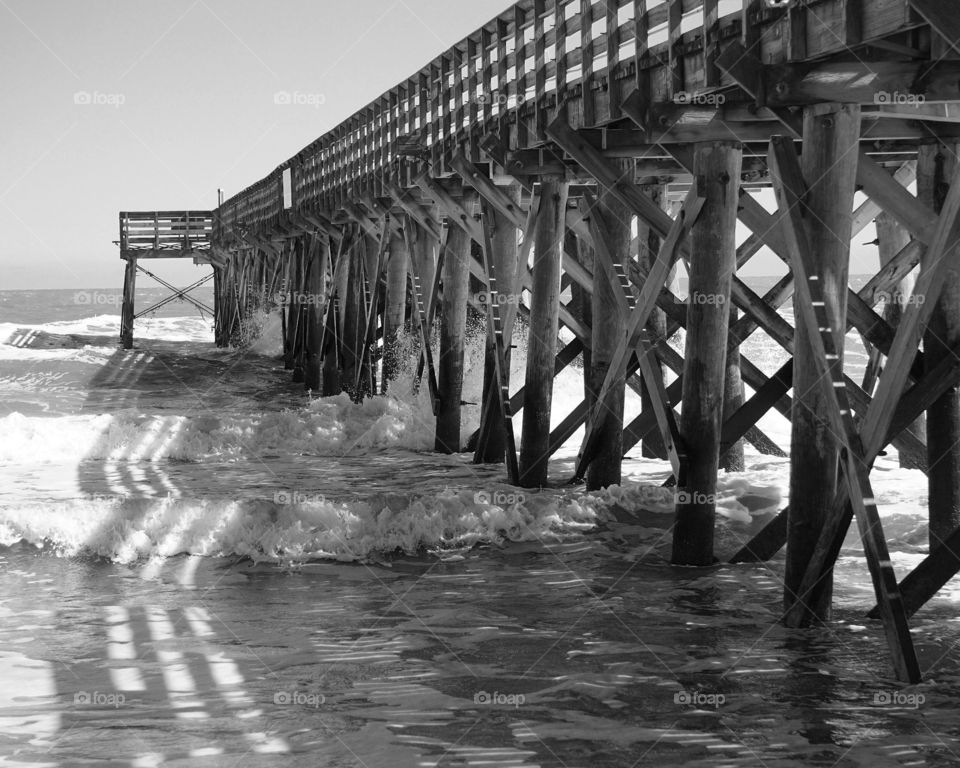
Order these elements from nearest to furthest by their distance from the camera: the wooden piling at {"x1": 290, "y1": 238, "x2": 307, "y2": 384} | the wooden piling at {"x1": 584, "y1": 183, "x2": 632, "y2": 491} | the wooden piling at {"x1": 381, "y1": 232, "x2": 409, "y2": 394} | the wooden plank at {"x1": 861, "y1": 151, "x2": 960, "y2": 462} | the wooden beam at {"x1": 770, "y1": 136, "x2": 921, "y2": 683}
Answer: the wooden plank at {"x1": 861, "y1": 151, "x2": 960, "y2": 462}
the wooden beam at {"x1": 770, "y1": 136, "x2": 921, "y2": 683}
the wooden piling at {"x1": 584, "y1": 183, "x2": 632, "y2": 491}
the wooden piling at {"x1": 381, "y1": 232, "x2": 409, "y2": 394}
the wooden piling at {"x1": 290, "y1": 238, "x2": 307, "y2": 384}

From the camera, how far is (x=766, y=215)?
22.7 feet

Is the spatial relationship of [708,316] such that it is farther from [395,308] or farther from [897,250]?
[395,308]

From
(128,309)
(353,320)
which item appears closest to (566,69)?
(353,320)

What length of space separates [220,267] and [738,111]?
34818 millimetres

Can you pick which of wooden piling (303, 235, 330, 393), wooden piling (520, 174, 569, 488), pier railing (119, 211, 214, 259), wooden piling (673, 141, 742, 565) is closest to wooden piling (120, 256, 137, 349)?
pier railing (119, 211, 214, 259)

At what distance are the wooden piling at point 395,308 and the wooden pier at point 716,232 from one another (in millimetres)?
1172

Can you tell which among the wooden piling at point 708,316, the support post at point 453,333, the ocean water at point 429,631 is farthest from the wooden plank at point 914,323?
the support post at point 453,333

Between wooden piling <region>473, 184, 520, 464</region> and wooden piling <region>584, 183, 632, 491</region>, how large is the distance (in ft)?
3.75

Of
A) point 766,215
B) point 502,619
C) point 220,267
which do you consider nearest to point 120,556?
point 502,619

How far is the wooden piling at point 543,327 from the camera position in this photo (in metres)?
9.77

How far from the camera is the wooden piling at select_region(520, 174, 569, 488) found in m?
9.77

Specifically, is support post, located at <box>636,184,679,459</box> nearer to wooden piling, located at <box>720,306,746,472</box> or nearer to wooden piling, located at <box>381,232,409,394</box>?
wooden piling, located at <box>720,306,746,472</box>

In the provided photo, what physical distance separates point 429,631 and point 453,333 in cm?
656

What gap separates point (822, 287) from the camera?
5.78 metres
